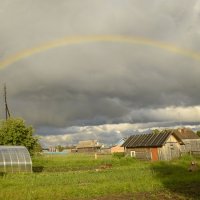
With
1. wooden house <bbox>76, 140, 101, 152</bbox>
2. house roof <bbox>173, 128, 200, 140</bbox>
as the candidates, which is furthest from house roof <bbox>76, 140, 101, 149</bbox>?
house roof <bbox>173, 128, 200, 140</bbox>

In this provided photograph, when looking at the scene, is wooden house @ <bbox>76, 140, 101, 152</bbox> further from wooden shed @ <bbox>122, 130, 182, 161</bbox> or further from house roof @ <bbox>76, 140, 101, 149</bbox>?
wooden shed @ <bbox>122, 130, 182, 161</bbox>

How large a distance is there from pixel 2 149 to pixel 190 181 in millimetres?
19817

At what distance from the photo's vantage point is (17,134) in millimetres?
48281

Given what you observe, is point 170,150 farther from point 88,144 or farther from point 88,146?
point 88,144

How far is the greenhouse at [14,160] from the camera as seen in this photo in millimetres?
32969

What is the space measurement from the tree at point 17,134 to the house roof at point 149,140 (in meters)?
16.1

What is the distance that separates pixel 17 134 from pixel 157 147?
806 inches

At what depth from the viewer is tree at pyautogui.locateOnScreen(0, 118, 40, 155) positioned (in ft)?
158

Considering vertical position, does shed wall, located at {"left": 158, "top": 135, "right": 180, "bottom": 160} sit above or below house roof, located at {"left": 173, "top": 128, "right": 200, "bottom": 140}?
below

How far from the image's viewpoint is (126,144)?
190 ft

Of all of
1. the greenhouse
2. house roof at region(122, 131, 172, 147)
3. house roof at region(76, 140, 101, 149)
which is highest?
house roof at region(76, 140, 101, 149)

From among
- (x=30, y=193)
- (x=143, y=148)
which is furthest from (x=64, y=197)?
(x=143, y=148)

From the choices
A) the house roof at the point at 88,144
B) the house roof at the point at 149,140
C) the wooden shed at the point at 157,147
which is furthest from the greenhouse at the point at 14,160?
the house roof at the point at 88,144

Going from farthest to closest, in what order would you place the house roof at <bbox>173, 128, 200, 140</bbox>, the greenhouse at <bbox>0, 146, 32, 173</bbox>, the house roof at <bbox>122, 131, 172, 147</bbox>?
the house roof at <bbox>173, 128, 200, 140</bbox>
the house roof at <bbox>122, 131, 172, 147</bbox>
the greenhouse at <bbox>0, 146, 32, 173</bbox>
